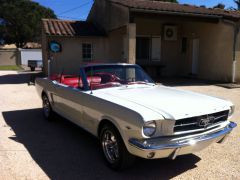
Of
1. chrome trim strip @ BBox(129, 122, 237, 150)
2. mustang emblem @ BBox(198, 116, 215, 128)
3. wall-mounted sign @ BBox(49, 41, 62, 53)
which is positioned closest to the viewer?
chrome trim strip @ BBox(129, 122, 237, 150)

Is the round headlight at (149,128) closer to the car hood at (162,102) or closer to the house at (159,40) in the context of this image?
the car hood at (162,102)

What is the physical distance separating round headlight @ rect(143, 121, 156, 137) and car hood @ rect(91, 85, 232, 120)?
0.26ft

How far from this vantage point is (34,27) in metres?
48.6

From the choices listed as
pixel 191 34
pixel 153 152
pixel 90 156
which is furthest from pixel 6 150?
pixel 191 34

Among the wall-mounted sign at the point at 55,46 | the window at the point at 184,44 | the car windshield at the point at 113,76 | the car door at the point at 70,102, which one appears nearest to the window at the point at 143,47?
the window at the point at 184,44

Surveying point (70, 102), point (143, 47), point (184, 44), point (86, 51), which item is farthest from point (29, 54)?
point (70, 102)

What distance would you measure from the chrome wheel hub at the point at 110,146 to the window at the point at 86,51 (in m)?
13.1

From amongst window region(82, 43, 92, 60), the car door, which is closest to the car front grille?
the car door

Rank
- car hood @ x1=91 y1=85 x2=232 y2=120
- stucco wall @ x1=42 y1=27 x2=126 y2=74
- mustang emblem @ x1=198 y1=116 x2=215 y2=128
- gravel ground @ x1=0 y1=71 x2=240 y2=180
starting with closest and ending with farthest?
car hood @ x1=91 y1=85 x2=232 y2=120
mustang emblem @ x1=198 y1=116 x2=215 y2=128
gravel ground @ x1=0 y1=71 x2=240 y2=180
stucco wall @ x1=42 y1=27 x2=126 y2=74

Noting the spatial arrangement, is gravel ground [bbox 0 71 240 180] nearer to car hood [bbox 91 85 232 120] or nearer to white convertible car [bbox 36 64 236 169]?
white convertible car [bbox 36 64 236 169]

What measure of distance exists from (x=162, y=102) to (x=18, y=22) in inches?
1905

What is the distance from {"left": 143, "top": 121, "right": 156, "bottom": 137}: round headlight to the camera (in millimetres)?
3380

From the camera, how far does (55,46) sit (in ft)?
51.2

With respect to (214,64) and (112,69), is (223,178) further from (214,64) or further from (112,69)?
(214,64)
